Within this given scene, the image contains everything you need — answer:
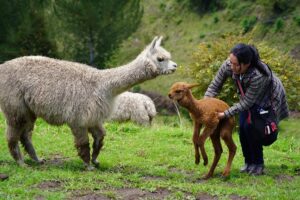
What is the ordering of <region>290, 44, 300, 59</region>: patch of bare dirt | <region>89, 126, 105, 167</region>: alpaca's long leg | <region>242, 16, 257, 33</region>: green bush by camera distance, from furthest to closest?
1. <region>242, 16, 257, 33</region>: green bush
2. <region>290, 44, 300, 59</region>: patch of bare dirt
3. <region>89, 126, 105, 167</region>: alpaca's long leg

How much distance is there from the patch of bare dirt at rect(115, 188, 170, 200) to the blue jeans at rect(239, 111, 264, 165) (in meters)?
1.61

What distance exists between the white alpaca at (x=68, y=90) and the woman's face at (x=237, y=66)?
893 mm

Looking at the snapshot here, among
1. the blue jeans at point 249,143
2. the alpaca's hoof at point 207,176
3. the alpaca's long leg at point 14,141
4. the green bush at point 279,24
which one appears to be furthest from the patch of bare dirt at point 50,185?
the green bush at point 279,24

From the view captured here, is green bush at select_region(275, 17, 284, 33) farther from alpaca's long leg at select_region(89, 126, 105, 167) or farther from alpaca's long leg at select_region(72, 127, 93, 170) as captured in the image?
alpaca's long leg at select_region(72, 127, 93, 170)

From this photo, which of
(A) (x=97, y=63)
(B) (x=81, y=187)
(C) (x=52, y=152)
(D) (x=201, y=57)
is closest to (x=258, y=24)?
(A) (x=97, y=63)

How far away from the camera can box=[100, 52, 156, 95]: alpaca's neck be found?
7379 millimetres

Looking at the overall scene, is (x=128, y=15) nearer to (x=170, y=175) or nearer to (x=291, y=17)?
(x=291, y=17)

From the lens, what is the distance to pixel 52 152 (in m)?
8.93

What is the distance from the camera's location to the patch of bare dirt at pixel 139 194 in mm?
6004

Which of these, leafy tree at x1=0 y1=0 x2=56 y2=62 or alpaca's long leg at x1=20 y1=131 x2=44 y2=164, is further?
leafy tree at x1=0 y1=0 x2=56 y2=62

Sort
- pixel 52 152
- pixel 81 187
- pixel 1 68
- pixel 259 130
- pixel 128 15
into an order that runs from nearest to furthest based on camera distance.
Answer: pixel 81 187
pixel 259 130
pixel 1 68
pixel 52 152
pixel 128 15

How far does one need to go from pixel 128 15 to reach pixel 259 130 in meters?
34.7

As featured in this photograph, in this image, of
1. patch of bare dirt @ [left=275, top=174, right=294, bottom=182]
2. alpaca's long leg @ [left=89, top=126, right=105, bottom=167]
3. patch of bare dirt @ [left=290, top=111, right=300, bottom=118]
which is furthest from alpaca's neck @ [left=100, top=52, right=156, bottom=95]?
patch of bare dirt @ [left=290, top=111, right=300, bottom=118]

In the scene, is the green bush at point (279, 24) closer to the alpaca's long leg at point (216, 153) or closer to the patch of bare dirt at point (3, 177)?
the alpaca's long leg at point (216, 153)
